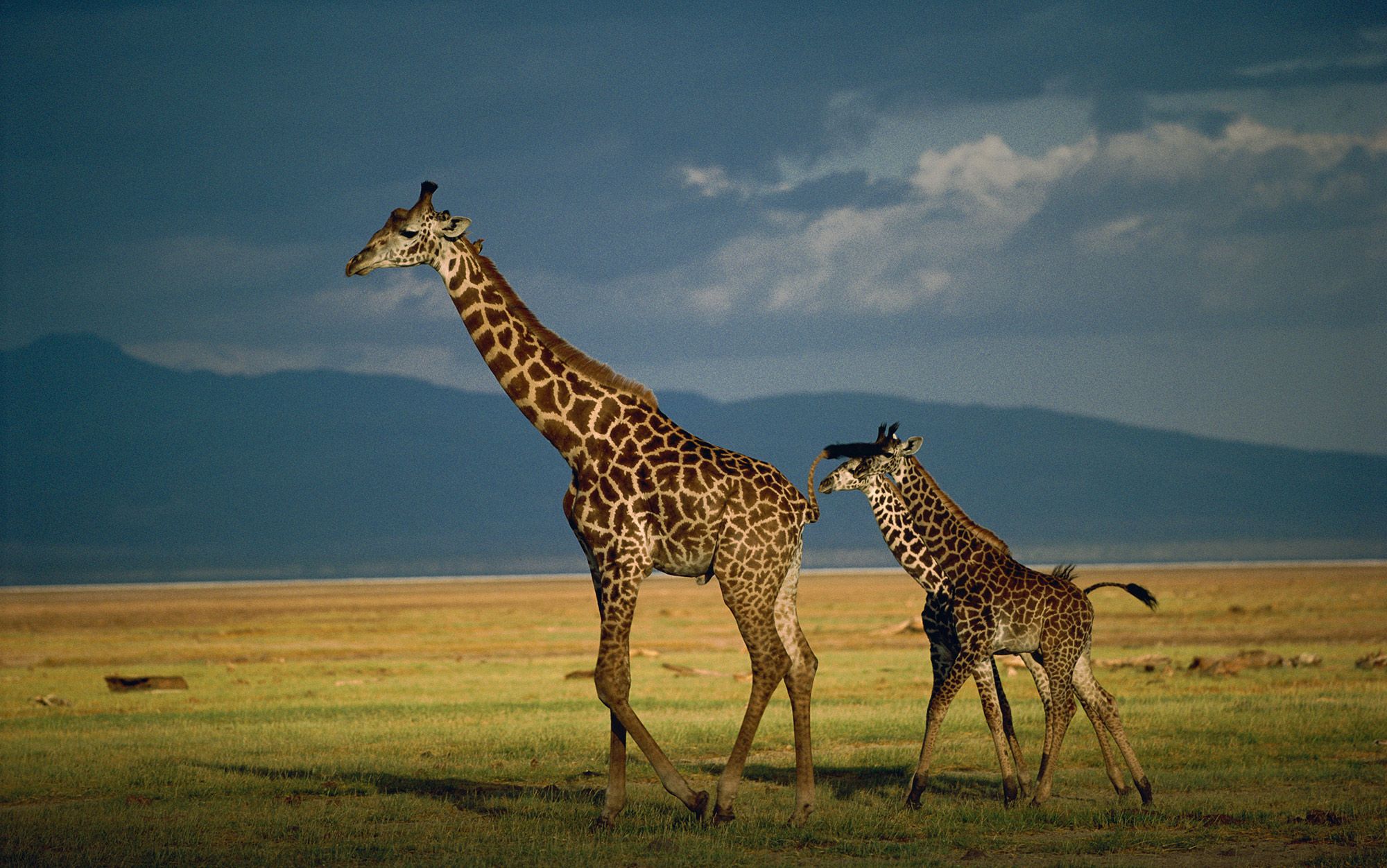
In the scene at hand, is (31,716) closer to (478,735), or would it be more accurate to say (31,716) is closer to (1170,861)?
(478,735)

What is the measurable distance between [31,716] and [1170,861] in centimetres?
2022

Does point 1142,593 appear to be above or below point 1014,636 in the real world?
above

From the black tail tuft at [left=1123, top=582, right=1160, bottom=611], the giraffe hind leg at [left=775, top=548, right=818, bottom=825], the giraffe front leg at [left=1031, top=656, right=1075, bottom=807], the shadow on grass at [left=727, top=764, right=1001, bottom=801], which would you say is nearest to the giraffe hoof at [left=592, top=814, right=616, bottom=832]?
the giraffe hind leg at [left=775, top=548, right=818, bottom=825]

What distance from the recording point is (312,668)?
119 feet

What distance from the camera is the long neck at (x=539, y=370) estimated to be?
1427cm

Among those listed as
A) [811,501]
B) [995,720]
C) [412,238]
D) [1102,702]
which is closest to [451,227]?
[412,238]

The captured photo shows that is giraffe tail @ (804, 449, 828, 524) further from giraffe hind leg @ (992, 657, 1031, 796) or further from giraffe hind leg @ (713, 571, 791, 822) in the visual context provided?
giraffe hind leg @ (992, 657, 1031, 796)

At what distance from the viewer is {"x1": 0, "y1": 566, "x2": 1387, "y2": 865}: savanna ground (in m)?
13.3

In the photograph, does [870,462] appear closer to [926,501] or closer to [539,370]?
[926,501]

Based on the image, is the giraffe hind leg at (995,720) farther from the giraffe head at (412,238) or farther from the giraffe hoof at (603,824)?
the giraffe head at (412,238)

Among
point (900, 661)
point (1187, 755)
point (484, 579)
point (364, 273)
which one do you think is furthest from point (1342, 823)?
point (484, 579)

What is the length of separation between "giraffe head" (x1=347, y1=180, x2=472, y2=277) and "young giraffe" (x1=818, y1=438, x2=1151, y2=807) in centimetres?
496

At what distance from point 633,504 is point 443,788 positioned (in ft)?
16.1

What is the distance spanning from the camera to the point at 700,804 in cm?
1380
